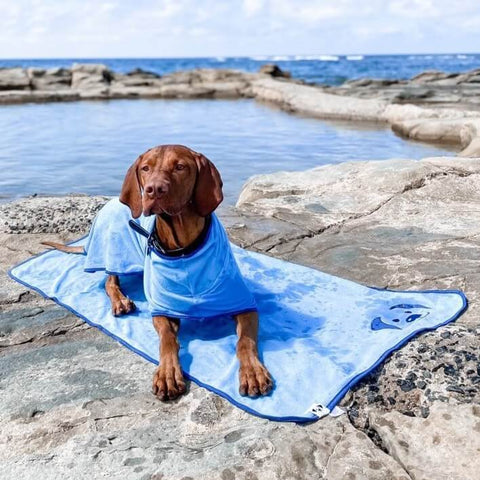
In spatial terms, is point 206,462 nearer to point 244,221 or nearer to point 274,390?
point 274,390

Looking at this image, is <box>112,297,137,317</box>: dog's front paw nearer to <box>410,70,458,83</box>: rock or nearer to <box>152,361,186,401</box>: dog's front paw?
<box>152,361,186,401</box>: dog's front paw

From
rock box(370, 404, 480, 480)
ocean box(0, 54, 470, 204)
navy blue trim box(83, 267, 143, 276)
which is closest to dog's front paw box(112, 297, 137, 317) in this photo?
navy blue trim box(83, 267, 143, 276)

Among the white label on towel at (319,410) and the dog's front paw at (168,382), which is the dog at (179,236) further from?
the white label on towel at (319,410)

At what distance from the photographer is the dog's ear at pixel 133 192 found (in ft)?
10.8

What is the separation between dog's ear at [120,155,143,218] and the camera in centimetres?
329

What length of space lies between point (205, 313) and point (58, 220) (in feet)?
9.82

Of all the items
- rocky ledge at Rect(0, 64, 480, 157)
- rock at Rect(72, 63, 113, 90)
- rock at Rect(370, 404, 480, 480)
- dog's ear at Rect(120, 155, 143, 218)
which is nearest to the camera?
rock at Rect(370, 404, 480, 480)

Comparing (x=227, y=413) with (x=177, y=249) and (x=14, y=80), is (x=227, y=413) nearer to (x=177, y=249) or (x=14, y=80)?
(x=177, y=249)

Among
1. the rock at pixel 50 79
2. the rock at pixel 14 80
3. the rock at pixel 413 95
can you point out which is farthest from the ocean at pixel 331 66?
the rock at pixel 14 80

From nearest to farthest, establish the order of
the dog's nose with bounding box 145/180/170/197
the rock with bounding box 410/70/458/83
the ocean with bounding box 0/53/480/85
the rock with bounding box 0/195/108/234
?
the dog's nose with bounding box 145/180/170/197 < the rock with bounding box 0/195/108/234 < the rock with bounding box 410/70/458/83 < the ocean with bounding box 0/53/480/85

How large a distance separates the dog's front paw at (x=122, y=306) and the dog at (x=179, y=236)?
37cm

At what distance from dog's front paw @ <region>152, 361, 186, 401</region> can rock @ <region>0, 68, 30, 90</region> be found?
1213 inches

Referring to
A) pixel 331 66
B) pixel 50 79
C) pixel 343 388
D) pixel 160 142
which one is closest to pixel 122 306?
pixel 343 388

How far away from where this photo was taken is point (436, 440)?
2428mm
